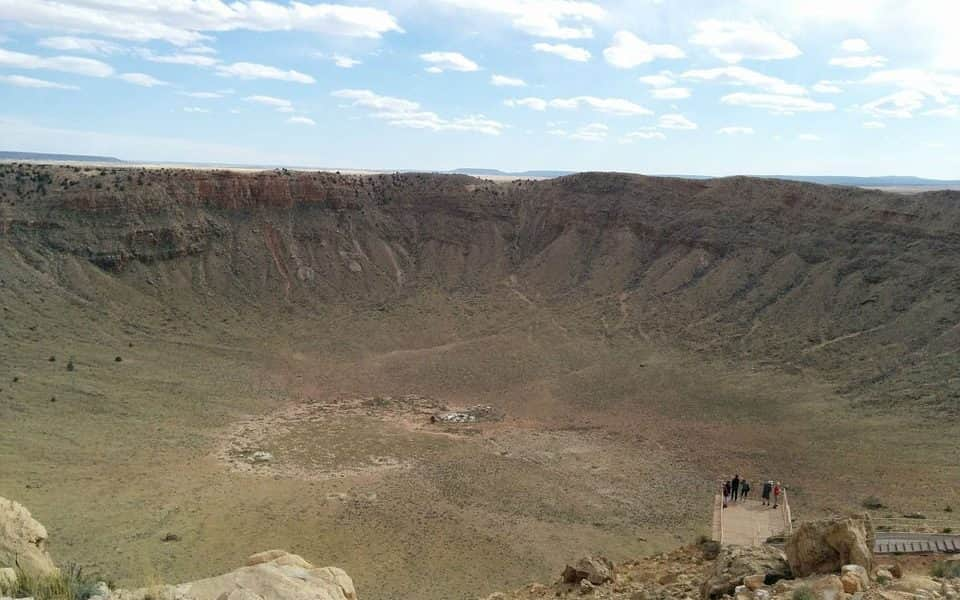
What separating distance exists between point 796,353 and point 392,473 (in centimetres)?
2181

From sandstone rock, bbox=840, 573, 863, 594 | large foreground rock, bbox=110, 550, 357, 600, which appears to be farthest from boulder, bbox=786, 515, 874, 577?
large foreground rock, bbox=110, 550, 357, 600

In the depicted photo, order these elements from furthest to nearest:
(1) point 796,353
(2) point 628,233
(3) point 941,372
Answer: (2) point 628,233
(1) point 796,353
(3) point 941,372

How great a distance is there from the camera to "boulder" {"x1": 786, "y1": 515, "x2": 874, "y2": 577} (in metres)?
10.4

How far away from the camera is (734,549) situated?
40.5 feet

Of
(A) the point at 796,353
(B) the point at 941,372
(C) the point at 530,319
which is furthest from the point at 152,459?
(B) the point at 941,372

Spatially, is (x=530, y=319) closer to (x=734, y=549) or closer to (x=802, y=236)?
(x=802, y=236)

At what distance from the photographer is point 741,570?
34.7ft

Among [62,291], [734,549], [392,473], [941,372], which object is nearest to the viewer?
[734,549]

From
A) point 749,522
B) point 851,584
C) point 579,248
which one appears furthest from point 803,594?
point 579,248

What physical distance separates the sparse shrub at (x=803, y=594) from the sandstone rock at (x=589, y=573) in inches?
206

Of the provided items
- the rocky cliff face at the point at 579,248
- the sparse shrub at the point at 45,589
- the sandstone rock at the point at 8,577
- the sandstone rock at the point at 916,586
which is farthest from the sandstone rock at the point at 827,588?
the rocky cliff face at the point at 579,248

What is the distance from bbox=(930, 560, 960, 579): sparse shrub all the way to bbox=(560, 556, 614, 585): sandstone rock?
526cm

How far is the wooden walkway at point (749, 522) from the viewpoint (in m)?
17.5

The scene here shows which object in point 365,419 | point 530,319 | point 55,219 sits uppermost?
point 55,219
